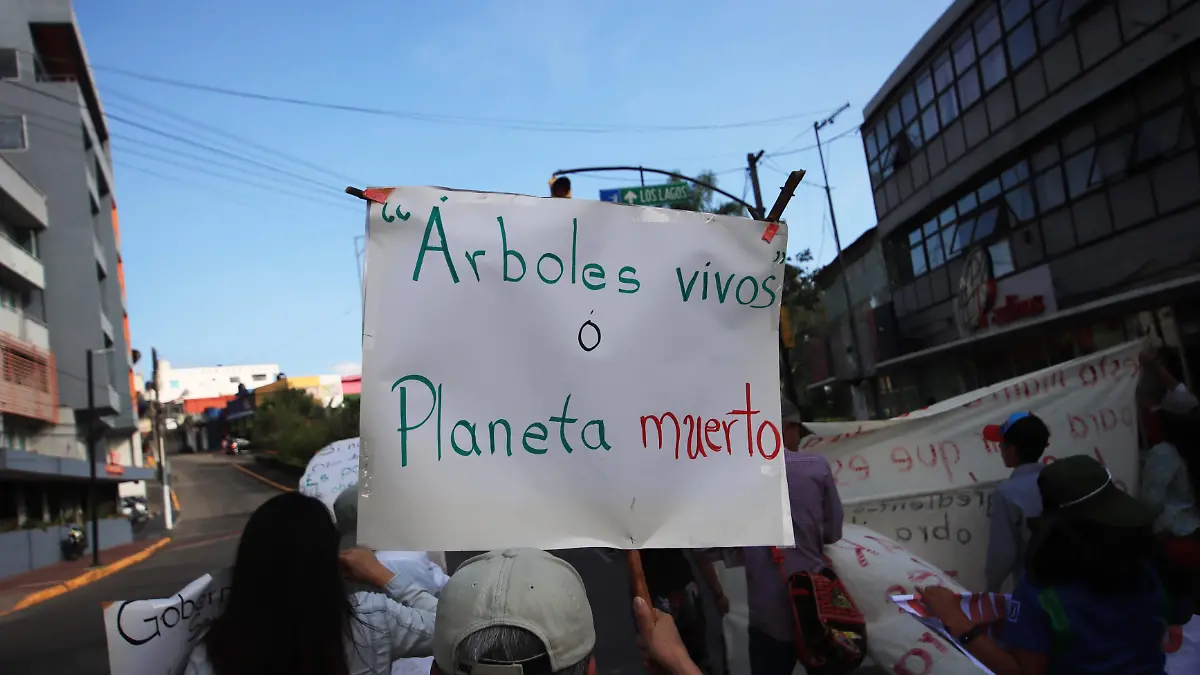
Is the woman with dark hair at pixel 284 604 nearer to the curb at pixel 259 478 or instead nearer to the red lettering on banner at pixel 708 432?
the red lettering on banner at pixel 708 432

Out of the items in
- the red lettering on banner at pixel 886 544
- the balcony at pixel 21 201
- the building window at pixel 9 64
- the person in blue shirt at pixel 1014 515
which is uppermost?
the building window at pixel 9 64

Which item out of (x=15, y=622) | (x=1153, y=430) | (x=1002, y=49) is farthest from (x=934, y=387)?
(x=15, y=622)

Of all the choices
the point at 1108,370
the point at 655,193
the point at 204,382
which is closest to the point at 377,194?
the point at 1108,370

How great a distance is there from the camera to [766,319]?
260 centimetres

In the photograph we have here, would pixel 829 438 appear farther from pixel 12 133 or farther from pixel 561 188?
pixel 12 133

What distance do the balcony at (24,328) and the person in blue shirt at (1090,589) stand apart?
2877 cm

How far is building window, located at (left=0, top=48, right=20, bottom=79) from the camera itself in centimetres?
3080

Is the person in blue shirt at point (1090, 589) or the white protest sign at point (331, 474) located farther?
the white protest sign at point (331, 474)

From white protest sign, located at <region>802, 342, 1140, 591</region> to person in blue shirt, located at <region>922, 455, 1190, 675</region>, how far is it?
2.30 meters

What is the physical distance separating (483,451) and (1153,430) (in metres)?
4.60

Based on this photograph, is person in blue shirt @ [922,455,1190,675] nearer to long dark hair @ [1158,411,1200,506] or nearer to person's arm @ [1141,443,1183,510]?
person's arm @ [1141,443,1183,510]

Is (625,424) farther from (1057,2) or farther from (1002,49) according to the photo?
(1002,49)

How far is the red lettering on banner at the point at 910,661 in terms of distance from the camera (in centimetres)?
362

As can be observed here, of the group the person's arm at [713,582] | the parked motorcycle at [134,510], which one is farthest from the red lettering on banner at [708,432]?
the parked motorcycle at [134,510]
